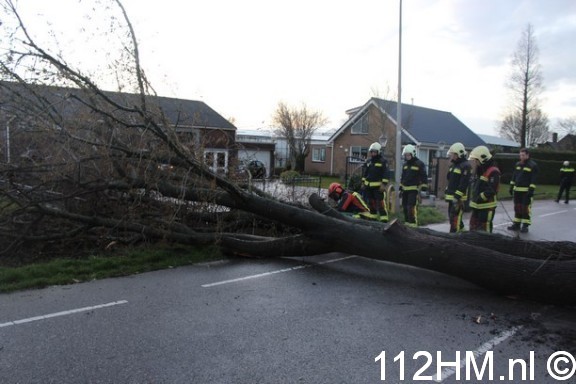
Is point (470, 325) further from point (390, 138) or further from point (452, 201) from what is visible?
point (390, 138)

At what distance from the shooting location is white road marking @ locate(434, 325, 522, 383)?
3282 millimetres

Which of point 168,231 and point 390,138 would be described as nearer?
point 168,231

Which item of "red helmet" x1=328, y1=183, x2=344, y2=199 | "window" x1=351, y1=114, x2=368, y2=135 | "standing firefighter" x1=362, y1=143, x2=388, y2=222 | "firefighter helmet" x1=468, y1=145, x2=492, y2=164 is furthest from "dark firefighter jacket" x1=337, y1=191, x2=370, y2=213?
"window" x1=351, y1=114, x2=368, y2=135

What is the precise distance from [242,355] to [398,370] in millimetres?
1208

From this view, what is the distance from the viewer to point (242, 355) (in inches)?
140

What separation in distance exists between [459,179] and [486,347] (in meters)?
5.06

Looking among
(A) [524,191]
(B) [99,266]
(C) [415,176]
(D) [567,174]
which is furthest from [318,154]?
(B) [99,266]

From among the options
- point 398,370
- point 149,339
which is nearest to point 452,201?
point 398,370

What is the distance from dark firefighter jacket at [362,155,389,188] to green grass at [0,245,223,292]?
→ 4112 mm

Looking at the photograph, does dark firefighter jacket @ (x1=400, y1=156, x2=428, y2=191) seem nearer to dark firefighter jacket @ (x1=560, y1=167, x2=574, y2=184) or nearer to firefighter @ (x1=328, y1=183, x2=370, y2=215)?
firefighter @ (x1=328, y1=183, x2=370, y2=215)

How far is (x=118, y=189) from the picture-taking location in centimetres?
713

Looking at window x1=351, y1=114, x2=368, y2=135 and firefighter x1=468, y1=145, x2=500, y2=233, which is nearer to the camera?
firefighter x1=468, y1=145, x2=500, y2=233

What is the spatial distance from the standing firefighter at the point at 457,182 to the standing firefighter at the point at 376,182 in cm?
146

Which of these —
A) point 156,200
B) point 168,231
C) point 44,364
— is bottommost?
point 44,364
